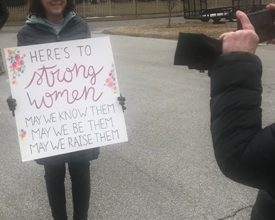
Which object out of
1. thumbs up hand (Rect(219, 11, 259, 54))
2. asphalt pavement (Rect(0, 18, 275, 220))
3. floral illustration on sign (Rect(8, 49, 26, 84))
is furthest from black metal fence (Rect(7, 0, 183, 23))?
thumbs up hand (Rect(219, 11, 259, 54))

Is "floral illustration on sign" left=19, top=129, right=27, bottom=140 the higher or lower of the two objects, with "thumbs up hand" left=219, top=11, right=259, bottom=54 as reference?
lower

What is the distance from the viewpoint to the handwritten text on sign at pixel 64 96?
2.80 m

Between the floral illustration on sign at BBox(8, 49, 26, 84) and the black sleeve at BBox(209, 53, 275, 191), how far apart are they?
1.74 m

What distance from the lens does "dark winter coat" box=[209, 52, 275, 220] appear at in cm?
120

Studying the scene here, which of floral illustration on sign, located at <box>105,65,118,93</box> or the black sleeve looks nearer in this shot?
the black sleeve

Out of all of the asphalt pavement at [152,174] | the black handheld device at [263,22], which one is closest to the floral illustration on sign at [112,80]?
the asphalt pavement at [152,174]

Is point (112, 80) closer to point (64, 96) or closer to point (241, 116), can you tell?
point (64, 96)

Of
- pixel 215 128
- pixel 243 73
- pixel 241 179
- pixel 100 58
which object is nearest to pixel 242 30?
pixel 243 73

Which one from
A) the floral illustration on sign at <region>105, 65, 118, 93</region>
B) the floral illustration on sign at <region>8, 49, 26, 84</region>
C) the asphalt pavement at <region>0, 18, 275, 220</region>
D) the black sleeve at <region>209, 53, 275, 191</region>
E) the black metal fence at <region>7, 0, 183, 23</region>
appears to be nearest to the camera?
the black sleeve at <region>209, 53, 275, 191</region>

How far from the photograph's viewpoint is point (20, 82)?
2.80m

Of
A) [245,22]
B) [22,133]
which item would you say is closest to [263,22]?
[245,22]

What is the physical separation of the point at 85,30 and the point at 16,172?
202 cm

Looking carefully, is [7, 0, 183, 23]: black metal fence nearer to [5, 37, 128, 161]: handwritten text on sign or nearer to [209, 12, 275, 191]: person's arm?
[5, 37, 128, 161]: handwritten text on sign

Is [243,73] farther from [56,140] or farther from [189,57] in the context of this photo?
[56,140]
